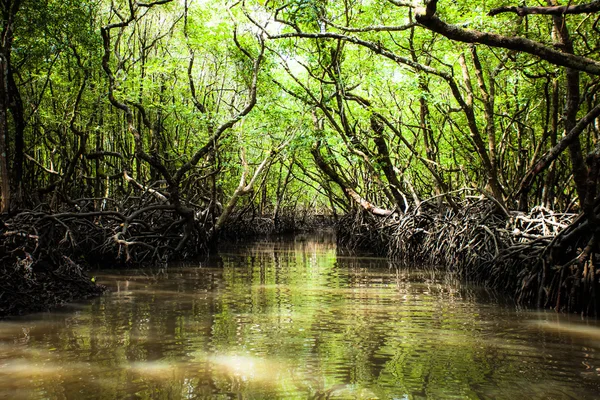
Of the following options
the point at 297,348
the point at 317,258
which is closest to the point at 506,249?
the point at 297,348

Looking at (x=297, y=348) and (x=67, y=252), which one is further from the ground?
(x=67, y=252)

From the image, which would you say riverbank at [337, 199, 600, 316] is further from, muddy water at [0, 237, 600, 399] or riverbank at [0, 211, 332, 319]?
riverbank at [0, 211, 332, 319]

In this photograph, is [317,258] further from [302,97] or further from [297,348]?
[297,348]

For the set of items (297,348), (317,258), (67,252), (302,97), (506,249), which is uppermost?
(302,97)

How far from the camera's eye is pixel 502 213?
8.80 m

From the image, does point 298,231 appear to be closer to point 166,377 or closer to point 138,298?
point 138,298

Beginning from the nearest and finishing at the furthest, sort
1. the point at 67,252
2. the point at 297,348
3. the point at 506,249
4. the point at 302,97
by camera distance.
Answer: the point at 297,348 → the point at 506,249 → the point at 67,252 → the point at 302,97

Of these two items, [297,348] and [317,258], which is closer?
[297,348]

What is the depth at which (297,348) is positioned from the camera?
4047mm

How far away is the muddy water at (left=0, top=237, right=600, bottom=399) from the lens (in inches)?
124

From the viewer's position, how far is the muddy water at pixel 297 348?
10.3 ft

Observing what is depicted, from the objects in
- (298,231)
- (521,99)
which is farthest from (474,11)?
(298,231)

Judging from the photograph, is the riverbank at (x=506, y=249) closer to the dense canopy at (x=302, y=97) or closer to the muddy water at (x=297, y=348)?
the dense canopy at (x=302, y=97)

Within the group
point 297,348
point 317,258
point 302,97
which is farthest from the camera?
point 317,258
